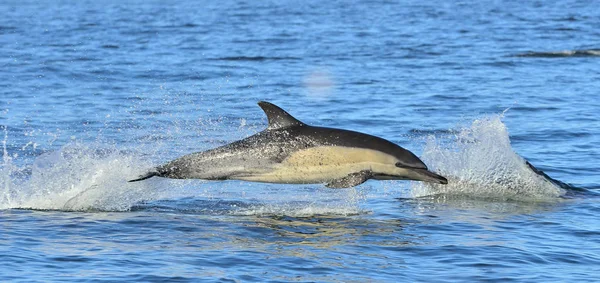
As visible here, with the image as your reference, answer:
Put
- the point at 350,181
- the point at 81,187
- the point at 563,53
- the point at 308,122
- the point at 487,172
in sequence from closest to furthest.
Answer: the point at 350,181 → the point at 81,187 → the point at 487,172 → the point at 308,122 → the point at 563,53

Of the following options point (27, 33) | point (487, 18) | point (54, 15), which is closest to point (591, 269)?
point (27, 33)

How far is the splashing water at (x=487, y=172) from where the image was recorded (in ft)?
49.1

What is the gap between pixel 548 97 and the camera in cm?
2541

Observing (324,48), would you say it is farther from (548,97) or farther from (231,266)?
(231,266)

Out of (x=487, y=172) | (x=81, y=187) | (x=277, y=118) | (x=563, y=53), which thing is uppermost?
(x=563, y=53)

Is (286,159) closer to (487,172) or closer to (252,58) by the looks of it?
(487,172)

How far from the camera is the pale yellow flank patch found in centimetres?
1253

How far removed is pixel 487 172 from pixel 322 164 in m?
3.83

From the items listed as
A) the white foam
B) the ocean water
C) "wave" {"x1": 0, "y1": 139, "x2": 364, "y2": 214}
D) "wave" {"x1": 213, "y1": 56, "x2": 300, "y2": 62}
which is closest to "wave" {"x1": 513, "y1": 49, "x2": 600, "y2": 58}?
the ocean water

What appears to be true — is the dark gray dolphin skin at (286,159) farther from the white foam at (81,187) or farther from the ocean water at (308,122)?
the white foam at (81,187)

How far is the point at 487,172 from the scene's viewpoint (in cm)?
1554

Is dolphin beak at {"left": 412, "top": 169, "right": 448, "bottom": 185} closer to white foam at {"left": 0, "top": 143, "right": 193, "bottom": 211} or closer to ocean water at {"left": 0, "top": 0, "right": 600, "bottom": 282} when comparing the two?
ocean water at {"left": 0, "top": 0, "right": 600, "bottom": 282}

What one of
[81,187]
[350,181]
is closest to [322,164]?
[350,181]

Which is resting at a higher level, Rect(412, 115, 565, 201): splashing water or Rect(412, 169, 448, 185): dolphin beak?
Rect(412, 169, 448, 185): dolphin beak
